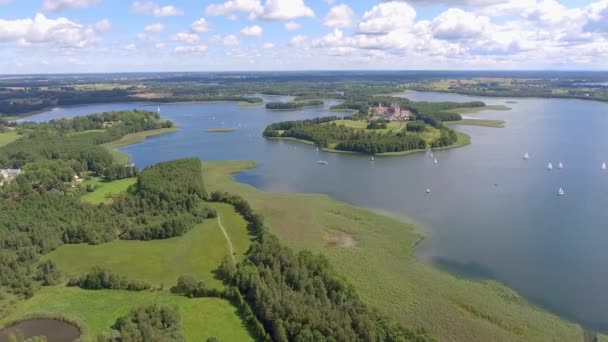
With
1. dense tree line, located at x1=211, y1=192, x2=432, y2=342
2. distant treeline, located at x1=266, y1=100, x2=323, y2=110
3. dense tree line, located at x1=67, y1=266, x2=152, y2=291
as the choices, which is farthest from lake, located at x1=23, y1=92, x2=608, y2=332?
distant treeline, located at x1=266, y1=100, x2=323, y2=110

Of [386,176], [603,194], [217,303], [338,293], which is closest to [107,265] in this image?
[217,303]

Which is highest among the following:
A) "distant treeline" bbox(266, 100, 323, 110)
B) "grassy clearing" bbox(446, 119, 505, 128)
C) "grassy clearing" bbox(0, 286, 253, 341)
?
"distant treeline" bbox(266, 100, 323, 110)

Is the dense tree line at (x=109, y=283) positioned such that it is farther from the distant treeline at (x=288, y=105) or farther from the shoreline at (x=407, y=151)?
the distant treeline at (x=288, y=105)

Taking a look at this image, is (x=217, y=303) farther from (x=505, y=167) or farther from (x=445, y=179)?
(x=505, y=167)

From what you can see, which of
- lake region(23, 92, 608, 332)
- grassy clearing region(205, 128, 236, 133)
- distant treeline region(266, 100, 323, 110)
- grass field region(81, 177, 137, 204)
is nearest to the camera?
lake region(23, 92, 608, 332)

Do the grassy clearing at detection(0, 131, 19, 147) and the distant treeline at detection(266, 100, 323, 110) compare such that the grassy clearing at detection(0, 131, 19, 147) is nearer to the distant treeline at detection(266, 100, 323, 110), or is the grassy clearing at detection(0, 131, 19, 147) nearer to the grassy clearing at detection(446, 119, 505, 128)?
the distant treeline at detection(266, 100, 323, 110)

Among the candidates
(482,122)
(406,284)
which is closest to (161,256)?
(406,284)
